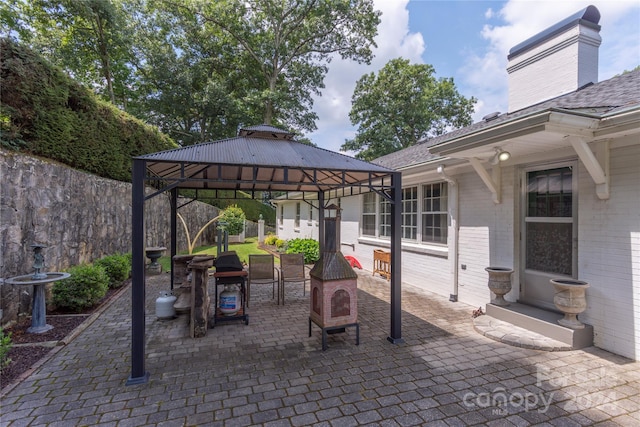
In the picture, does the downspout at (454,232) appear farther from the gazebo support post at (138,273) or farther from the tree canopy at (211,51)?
the tree canopy at (211,51)

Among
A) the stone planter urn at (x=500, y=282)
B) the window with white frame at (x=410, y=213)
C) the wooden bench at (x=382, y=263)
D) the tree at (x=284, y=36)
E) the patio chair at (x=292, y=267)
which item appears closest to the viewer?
the stone planter urn at (x=500, y=282)

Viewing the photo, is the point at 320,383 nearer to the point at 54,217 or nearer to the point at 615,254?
the point at 615,254

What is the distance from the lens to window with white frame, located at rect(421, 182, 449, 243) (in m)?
6.86

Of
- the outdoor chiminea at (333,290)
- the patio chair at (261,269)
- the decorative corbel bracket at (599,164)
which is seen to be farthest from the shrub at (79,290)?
the decorative corbel bracket at (599,164)

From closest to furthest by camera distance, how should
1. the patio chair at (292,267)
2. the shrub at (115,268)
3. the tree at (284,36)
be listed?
the patio chair at (292,267), the shrub at (115,268), the tree at (284,36)

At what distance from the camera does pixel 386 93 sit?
2372 cm

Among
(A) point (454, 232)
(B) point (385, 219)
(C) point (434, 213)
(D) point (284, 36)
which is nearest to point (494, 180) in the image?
(A) point (454, 232)

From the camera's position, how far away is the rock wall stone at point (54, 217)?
448 cm

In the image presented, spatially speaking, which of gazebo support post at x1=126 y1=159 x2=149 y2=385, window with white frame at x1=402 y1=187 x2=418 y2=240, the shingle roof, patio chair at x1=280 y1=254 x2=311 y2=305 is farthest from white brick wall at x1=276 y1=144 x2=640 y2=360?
gazebo support post at x1=126 y1=159 x2=149 y2=385

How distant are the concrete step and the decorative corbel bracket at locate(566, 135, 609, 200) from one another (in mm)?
1874

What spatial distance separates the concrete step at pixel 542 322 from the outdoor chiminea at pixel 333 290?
263cm

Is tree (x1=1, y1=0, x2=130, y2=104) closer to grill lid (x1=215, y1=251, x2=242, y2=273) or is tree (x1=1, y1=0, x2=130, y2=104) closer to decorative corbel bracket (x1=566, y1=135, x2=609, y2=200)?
grill lid (x1=215, y1=251, x2=242, y2=273)

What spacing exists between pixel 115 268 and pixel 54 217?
2.01 meters

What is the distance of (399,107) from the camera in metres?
23.6
